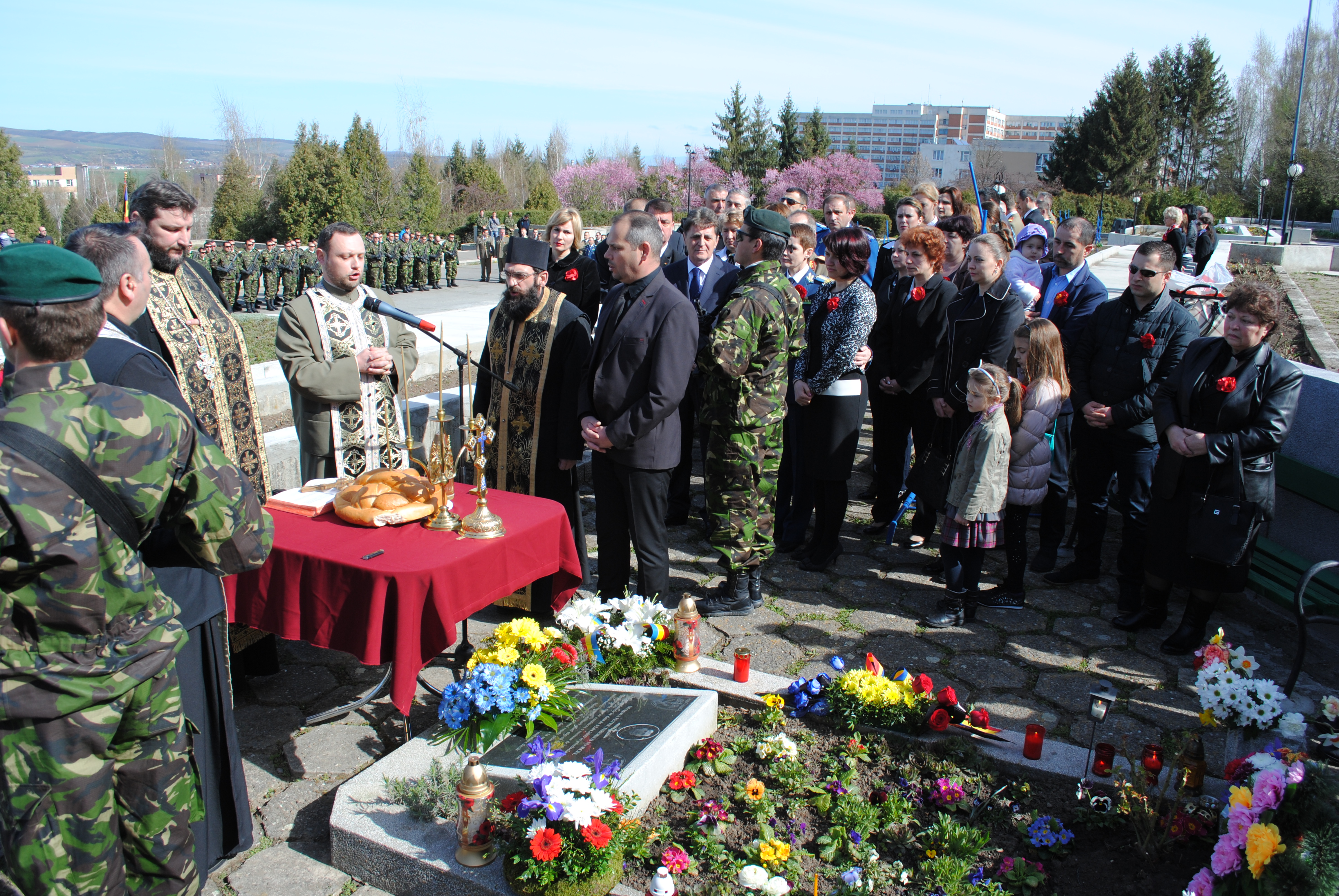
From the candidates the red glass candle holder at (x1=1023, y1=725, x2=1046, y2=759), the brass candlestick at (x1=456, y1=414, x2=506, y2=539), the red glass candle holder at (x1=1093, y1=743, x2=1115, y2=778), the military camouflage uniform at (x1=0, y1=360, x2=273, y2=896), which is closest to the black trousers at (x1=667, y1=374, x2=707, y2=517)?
the brass candlestick at (x1=456, y1=414, x2=506, y2=539)

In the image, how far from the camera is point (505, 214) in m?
41.6

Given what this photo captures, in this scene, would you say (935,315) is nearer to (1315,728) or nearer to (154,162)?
(1315,728)

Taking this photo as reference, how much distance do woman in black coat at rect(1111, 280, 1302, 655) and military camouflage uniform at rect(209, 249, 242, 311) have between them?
741 inches

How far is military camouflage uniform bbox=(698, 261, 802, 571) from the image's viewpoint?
4684 mm

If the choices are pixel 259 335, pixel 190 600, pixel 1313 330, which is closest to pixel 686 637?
pixel 190 600

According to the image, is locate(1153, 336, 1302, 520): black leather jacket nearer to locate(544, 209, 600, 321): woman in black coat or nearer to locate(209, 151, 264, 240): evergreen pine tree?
locate(544, 209, 600, 321): woman in black coat

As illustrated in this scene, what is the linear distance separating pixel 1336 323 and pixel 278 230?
28360mm

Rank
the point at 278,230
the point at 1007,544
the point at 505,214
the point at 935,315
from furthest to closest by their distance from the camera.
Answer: the point at 505,214 → the point at 278,230 → the point at 935,315 → the point at 1007,544

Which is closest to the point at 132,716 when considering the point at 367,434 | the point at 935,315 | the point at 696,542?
the point at 367,434

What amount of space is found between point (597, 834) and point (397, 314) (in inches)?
Answer: 85.1

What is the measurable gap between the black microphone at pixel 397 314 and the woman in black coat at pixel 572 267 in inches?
108

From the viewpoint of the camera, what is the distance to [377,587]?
318 cm

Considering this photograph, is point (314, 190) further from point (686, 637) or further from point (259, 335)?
point (686, 637)

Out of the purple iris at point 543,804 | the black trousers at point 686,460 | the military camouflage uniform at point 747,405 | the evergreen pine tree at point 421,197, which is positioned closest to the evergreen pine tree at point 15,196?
the evergreen pine tree at point 421,197
